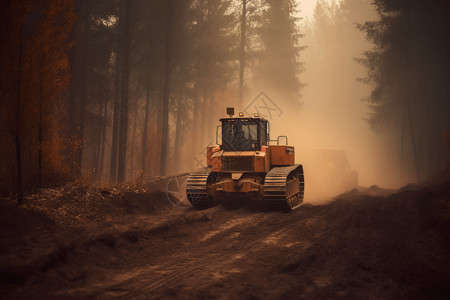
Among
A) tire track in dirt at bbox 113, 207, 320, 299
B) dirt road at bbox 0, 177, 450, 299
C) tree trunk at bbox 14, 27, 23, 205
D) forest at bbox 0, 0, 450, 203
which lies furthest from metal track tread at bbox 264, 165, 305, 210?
tree trunk at bbox 14, 27, 23, 205

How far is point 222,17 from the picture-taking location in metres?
29.6

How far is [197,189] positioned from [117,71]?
1547 cm

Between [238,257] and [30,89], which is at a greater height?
[30,89]

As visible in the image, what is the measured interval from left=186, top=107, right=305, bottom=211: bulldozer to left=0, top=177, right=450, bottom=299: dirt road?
1.36 meters

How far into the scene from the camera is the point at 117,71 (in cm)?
2442

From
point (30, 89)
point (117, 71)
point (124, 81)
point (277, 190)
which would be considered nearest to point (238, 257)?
point (277, 190)

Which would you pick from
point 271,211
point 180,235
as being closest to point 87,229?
point 180,235

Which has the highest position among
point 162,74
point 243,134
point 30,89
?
point 162,74

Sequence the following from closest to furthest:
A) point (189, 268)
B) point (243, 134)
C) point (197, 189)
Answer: point (189, 268)
point (197, 189)
point (243, 134)

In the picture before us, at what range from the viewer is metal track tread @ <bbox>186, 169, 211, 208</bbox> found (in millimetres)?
12234

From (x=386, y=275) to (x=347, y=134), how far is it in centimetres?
4857

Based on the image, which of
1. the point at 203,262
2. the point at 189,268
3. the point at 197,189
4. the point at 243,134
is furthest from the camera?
the point at 243,134

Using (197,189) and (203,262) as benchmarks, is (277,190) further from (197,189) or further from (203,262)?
(203,262)

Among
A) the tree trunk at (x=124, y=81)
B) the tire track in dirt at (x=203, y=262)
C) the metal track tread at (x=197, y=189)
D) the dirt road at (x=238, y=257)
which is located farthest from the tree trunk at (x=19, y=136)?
the tree trunk at (x=124, y=81)
